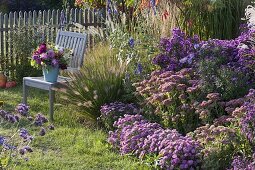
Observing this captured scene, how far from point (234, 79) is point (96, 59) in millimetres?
2296

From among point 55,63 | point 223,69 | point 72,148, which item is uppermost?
point 223,69

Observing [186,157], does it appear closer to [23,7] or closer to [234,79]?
[234,79]

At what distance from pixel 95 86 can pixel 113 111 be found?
575 millimetres

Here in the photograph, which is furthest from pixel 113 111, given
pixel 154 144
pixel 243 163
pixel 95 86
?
pixel 243 163

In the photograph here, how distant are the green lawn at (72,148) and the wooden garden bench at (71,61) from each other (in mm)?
242

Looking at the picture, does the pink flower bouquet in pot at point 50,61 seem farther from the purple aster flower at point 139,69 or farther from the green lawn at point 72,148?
the purple aster flower at point 139,69

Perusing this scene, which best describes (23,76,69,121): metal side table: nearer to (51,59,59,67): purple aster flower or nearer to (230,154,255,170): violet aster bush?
(51,59,59,67): purple aster flower

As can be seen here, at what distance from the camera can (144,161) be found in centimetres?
565

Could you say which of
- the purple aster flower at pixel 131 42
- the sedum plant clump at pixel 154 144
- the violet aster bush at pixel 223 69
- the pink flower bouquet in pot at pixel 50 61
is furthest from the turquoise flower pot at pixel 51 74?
the violet aster bush at pixel 223 69

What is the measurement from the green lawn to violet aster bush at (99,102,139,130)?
15cm

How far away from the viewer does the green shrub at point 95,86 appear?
7121mm

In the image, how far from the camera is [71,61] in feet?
28.0

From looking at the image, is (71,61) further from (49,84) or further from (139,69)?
(139,69)

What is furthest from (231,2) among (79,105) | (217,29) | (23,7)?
(23,7)
